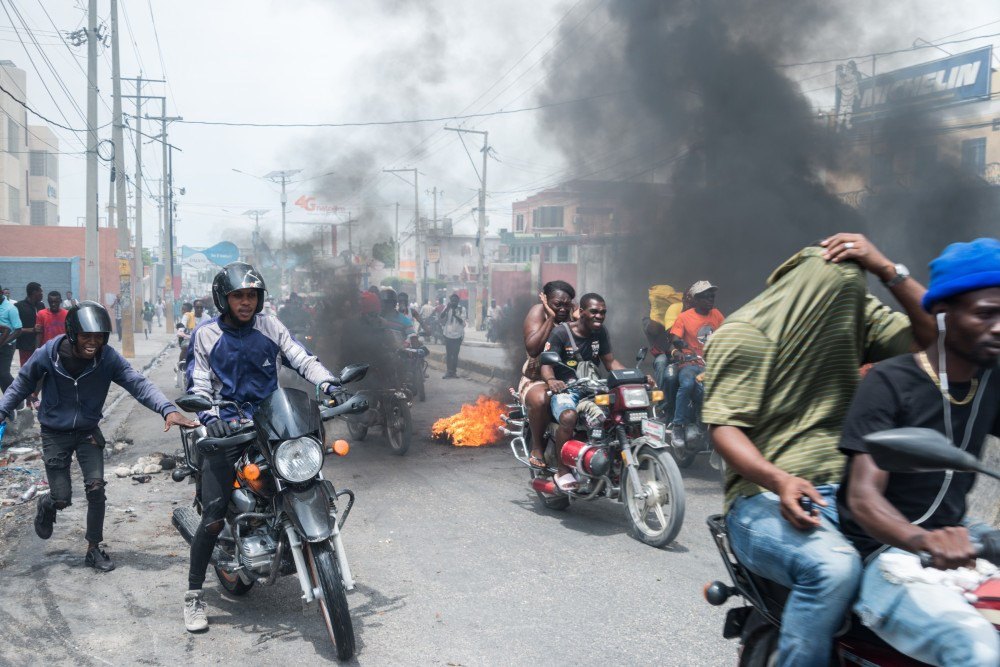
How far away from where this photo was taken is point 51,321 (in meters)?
13.0

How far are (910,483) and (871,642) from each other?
0.45 metres

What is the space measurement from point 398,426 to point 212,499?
522cm

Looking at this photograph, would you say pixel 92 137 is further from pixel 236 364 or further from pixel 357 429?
pixel 236 364

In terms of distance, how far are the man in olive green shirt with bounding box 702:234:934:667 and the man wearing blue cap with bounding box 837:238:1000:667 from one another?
0.19 m

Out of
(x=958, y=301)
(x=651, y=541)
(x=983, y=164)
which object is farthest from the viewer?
(x=983, y=164)

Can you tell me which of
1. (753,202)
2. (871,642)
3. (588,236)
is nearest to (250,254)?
(588,236)

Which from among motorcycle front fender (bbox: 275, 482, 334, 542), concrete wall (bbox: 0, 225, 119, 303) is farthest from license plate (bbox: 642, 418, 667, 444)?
concrete wall (bbox: 0, 225, 119, 303)

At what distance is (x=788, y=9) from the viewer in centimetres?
1903

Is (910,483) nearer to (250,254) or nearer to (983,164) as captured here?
(983,164)

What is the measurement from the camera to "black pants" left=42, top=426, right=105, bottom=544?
18.2 feet

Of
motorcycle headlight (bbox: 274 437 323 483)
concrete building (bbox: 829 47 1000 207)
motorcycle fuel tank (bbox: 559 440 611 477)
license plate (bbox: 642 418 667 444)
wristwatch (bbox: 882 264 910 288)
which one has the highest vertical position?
concrete building (bbox: 829 47 1000 207)

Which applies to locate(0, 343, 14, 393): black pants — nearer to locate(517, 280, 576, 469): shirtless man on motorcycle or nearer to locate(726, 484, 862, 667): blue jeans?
locate(517, 280, 576, 469): shirtless man on motorcycle

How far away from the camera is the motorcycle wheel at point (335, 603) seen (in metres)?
3.90

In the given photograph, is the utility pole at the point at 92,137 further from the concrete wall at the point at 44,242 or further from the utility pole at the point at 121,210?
the concrete wall at the point at 44,242
